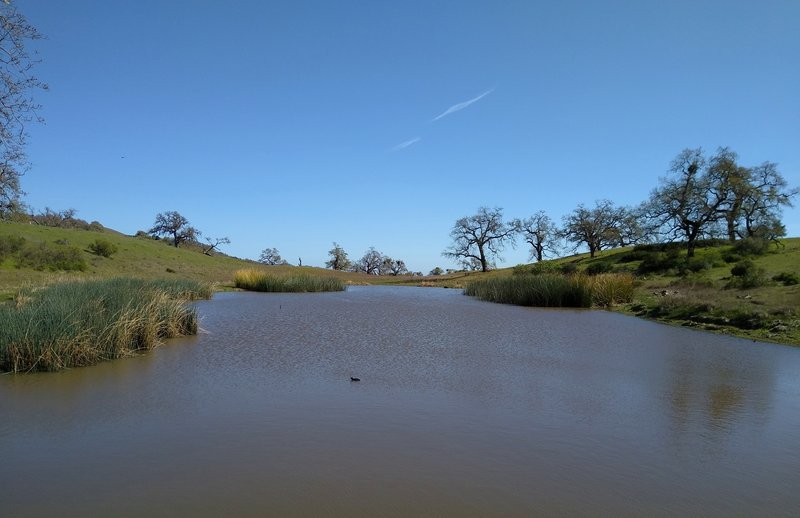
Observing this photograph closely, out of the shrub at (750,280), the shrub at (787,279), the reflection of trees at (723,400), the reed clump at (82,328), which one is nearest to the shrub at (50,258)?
the reed clump at (82,328)

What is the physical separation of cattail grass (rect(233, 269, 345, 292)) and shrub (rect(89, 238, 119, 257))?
10.7 metres

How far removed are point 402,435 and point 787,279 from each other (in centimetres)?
2194

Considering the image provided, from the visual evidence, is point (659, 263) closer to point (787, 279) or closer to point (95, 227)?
point (787, 279)

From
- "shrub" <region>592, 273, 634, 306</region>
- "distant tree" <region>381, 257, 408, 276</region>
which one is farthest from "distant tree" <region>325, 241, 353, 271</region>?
"shrub" <region>592, 273, 634, 306</region>

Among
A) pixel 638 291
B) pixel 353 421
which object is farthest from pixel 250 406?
pixel 638 291

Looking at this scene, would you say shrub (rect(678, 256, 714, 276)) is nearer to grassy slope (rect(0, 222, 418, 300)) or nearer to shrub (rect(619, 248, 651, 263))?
shrub (rect(619, 248, 651, 263))

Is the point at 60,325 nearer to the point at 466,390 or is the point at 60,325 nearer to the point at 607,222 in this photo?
the point at 466,390

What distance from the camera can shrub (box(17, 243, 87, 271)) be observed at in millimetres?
30798

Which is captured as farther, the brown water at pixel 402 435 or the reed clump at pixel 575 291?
the reed clump at pixel 575 291

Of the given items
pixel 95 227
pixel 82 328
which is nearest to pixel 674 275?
pixel 82 328

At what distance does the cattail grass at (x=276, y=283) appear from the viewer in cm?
3678

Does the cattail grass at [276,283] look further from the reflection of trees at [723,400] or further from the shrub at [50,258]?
the reflection of trees at [723,400]

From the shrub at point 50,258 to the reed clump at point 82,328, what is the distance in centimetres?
2203

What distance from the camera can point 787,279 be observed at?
20938mm
